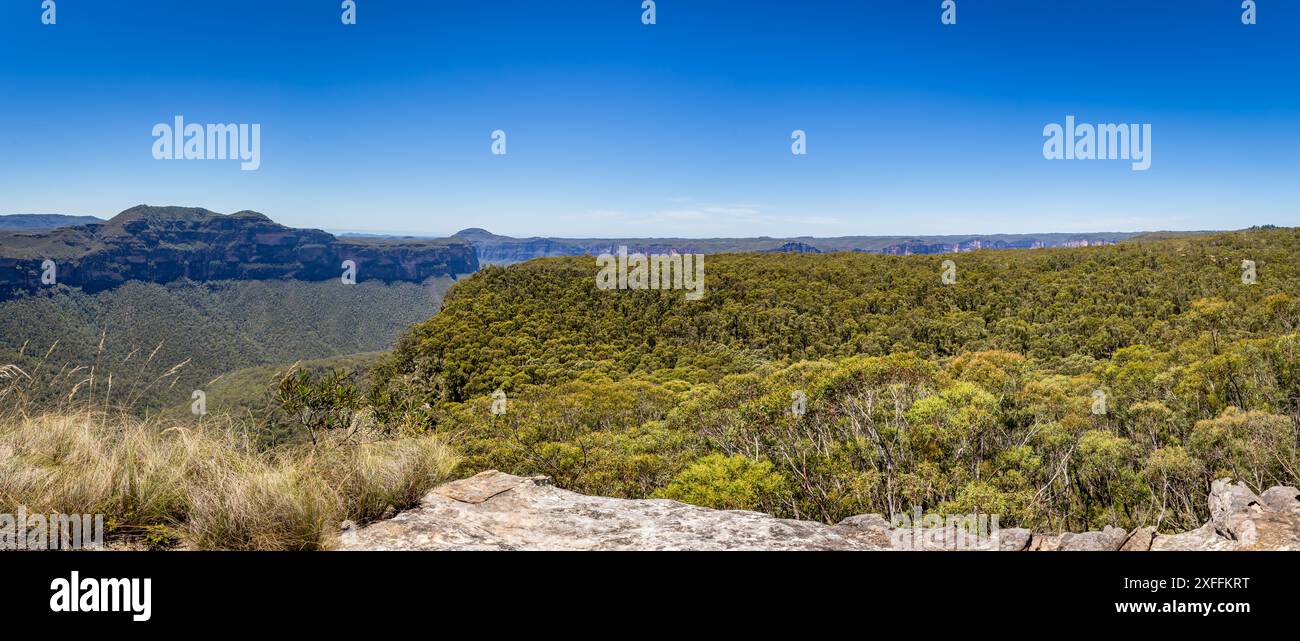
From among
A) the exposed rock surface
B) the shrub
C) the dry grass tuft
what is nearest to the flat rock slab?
the exposed rock surface

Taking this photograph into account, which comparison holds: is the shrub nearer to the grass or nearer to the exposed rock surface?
the exposed rock surface

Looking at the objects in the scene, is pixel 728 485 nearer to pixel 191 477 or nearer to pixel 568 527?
pixel 568 527

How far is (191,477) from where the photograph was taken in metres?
4.05

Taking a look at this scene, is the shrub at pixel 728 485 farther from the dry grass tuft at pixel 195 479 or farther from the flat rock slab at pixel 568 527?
the dry grass tuft at pixel 195 479

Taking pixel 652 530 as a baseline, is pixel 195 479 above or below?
above

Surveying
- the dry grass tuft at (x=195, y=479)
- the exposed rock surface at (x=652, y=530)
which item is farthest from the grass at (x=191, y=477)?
the exposed rock surface at (x=652, y=530)

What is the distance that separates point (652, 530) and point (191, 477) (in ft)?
10.3

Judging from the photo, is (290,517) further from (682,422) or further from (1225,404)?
(1225,404)

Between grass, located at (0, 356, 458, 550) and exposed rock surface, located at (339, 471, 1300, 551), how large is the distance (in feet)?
0.99

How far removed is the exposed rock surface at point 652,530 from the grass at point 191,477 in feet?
0.99

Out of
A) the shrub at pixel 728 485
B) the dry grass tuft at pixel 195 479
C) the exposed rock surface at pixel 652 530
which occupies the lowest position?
the shrub at pixel 728 485

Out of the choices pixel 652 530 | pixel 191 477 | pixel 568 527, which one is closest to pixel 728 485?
pixel 652 530

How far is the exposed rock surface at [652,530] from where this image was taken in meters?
4.00

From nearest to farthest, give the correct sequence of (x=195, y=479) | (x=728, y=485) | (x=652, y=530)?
(x=195, y=479)
(x=652, y=530)
(x=728, y=485)
